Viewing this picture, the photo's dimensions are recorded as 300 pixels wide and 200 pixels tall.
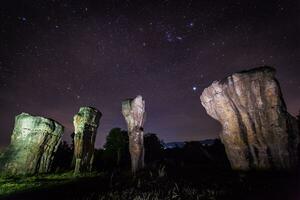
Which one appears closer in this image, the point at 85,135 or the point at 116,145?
the point at 85,135

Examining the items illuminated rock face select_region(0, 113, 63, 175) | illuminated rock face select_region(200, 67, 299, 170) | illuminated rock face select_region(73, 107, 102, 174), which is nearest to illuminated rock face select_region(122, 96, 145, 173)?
illuminated rock face select_region(73, 107, 102, 174)

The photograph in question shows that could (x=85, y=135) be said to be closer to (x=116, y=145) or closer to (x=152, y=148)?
(x=116, y=145)

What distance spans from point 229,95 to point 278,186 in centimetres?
1133

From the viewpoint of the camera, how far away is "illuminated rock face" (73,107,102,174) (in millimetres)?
25125

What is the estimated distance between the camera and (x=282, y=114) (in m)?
18.7

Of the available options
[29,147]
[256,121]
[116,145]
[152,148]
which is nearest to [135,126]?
[29,147]

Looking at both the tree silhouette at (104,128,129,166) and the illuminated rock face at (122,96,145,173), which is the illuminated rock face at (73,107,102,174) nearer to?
the illuminated rock face at (122,96,145,173)

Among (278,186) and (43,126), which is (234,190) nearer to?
(278,186)

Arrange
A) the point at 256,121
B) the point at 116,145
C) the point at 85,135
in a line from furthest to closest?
the point at 116,145, the point at 85,135, the point at 256,121

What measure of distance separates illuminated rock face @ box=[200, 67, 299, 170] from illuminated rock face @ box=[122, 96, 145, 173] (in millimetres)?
8758

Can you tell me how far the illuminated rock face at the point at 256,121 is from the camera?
18406 mm

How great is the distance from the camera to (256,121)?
2008cm

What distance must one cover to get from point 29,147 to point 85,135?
6041mm

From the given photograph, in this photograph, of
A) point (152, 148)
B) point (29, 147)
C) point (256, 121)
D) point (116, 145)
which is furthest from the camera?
point (152, 148)
